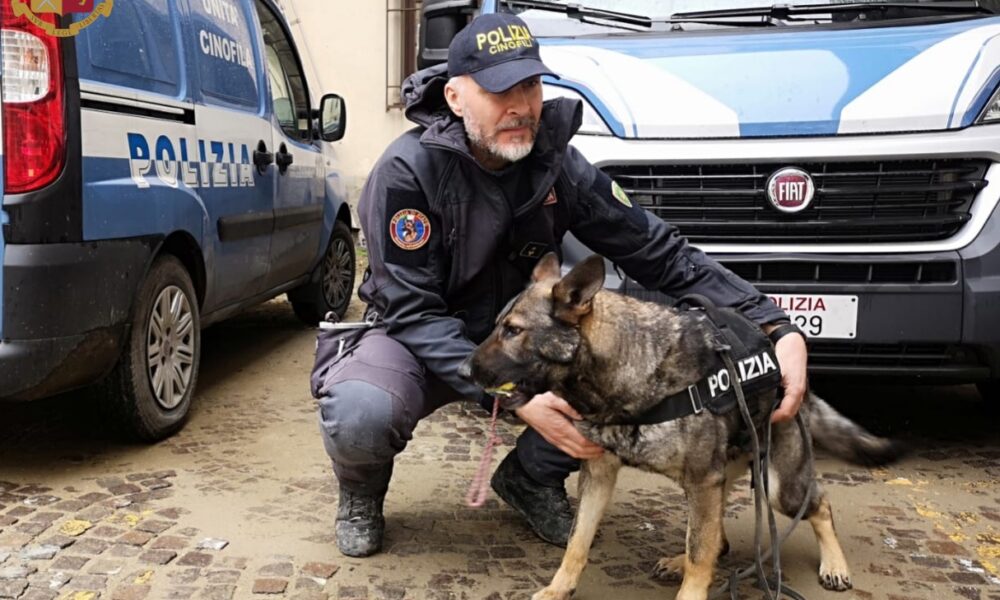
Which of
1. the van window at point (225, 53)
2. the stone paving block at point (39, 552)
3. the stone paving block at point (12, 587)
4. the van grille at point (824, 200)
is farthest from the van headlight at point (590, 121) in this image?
the stone paving block at point (12, 587)

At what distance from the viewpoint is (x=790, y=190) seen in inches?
148

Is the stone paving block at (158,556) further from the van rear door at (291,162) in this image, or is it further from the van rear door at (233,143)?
the van rear door at (291,162)

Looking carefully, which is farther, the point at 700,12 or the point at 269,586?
the point at 700,12

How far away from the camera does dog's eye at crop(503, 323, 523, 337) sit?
239cm

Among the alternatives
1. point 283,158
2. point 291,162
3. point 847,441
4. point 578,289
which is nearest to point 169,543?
point 578,289

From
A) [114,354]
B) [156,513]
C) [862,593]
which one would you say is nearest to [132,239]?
[114,354]

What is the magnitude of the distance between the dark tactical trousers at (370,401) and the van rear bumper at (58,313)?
91cm

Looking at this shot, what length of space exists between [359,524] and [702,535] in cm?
117

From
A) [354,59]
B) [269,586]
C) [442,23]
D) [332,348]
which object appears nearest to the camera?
[269,586]

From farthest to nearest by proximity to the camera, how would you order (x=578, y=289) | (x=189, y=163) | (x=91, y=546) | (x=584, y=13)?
(x=584, y=13) < (x=189, y=163) < (x=91, y=546) < (x=578, y=289)

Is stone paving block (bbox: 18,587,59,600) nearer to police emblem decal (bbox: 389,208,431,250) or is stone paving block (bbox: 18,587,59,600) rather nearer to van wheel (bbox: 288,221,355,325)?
police emblem decal (bbox: 389,208,431,250)

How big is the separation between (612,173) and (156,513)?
230 centimetres

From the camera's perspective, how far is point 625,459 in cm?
256

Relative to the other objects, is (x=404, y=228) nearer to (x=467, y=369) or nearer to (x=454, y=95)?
(x=454, y=95)
